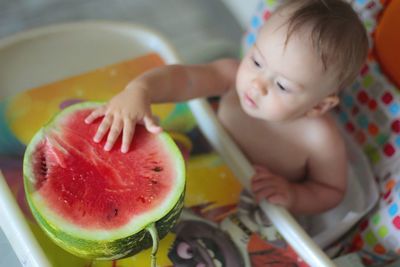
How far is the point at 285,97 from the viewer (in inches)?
31.3

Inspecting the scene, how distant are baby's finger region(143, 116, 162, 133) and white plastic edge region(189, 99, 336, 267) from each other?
7.0 inches

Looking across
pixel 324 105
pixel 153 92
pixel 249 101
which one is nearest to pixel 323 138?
pixel 324 105

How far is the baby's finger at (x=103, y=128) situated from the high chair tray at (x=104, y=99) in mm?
143

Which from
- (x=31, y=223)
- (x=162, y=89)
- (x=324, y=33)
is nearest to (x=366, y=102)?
(x=324, y=33)

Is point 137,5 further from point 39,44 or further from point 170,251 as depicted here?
point 170,251

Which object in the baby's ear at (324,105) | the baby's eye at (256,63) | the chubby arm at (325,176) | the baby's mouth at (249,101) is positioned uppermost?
the baby's eye at (256,63)

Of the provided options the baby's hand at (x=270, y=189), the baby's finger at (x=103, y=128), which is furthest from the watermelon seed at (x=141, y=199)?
the baby's hand at (x=270, y=189)

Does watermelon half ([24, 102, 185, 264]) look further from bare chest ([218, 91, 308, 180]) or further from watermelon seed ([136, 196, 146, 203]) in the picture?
bare chest ([218, 91, 308, 180])

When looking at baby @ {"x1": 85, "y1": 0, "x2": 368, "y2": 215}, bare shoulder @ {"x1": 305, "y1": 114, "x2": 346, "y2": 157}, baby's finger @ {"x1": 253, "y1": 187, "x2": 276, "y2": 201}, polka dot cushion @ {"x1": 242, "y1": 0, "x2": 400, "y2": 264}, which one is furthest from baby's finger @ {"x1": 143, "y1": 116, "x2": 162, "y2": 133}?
polka dot cushion @ {"x1": 242, "y1": 0, "x2": 400, "y2": 264}

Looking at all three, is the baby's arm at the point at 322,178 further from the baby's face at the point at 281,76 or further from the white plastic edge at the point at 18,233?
the white plastic edge at the point at 18,233

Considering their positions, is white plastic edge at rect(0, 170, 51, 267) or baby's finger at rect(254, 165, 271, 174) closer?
white plastic edge at rect(0, 170, 51, 267)

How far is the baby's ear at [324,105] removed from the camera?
84cm

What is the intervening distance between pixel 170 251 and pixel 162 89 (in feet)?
0.87

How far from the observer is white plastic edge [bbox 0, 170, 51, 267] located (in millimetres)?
647
